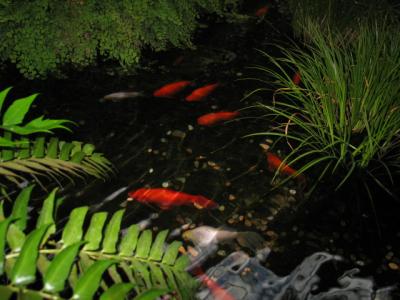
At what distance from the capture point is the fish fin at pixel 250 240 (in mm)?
2180

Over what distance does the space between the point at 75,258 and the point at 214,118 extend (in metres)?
1.92

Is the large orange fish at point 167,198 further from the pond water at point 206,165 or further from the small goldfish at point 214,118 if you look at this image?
the small goldfish at point 214,118

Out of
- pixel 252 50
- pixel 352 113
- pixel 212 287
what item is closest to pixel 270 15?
pixel 252 50

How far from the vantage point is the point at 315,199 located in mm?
2453

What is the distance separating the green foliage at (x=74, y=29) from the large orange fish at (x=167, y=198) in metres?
1.44

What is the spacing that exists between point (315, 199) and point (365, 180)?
1.20 feet

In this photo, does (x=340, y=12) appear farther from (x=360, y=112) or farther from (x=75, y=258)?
(x=75, y=258)

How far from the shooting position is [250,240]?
7.22 ft

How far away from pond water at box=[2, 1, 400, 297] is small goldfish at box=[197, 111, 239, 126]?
0.16 feet

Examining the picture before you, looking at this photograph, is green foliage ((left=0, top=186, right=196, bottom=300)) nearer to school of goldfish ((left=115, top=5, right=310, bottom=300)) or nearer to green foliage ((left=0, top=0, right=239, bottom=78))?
school of goldfish ((left=115, top=5, right=310, bottom=300))

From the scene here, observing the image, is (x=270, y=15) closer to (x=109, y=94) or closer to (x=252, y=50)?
(x=252, y=50)

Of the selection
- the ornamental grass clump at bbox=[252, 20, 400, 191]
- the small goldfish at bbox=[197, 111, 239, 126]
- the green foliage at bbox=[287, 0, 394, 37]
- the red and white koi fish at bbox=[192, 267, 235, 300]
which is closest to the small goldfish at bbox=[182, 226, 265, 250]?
the red and white koi fish at bbox=[192, 267, 235, 300]

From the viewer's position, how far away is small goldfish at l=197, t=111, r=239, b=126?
9.71 feet

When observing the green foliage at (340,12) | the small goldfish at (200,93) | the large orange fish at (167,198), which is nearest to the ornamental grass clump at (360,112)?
the large orange fish at (167,198)
